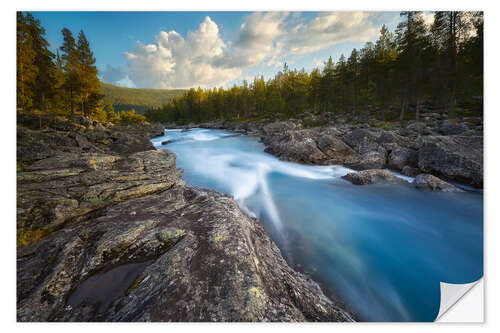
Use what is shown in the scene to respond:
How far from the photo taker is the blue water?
10.8 feet

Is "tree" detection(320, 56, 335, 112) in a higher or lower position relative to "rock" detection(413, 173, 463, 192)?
higher

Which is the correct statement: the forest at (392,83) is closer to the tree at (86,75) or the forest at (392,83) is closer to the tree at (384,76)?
the tree at (384,76)

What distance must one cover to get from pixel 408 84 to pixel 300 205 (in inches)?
931

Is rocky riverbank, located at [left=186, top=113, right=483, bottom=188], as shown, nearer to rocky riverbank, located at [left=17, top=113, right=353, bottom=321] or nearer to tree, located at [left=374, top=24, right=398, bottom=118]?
rocky riverbank, located at [left=17, top=113, right=353, bottom=321]

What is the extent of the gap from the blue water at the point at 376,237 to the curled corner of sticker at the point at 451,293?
0.29ft

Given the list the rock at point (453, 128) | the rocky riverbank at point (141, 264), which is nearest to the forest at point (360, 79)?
the rock at point (453, 128)

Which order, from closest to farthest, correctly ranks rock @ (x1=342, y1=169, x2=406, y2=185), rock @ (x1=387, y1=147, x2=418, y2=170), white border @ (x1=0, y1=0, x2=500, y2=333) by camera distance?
1. white border @ (x1=0, y1=0, x2=500, y2=333)
2. rock @ (x1=342, y1=169, x2=406, y2=185)
3. rock @ (x1=387, y1=147, x2=418, y2=170)

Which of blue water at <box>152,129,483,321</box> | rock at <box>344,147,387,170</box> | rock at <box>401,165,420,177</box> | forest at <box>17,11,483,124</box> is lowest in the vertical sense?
blue water at <box>152,129,483,321</box>

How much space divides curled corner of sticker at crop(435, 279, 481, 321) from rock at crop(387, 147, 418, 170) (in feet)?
25.9

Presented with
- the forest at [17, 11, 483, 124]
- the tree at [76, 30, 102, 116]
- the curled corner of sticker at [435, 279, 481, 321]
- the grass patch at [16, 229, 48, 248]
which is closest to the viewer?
the grass patch at [16, 229, 48, 248]

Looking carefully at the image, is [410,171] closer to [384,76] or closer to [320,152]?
[320,152]

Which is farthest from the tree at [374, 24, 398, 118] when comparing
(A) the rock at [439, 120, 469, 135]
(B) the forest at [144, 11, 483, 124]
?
(A) the rock at [439, 120, 469, 135]
